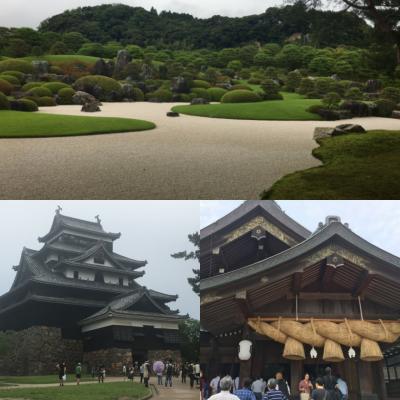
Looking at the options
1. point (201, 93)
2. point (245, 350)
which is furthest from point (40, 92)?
point (245, 350)

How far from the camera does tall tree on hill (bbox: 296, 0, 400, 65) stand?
1462 cm

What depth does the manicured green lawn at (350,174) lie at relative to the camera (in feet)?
26.1

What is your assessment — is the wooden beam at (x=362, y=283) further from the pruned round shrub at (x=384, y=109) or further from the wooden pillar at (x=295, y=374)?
the pruned round shrub at (x=384, y=109)

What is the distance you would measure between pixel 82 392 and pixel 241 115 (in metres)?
14.6

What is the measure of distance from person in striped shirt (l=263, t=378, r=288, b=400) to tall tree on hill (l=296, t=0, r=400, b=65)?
12072 mm

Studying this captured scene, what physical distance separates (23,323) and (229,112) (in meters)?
14.4

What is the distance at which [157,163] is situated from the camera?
10188 millimetres

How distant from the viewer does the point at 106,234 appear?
695 centimetres

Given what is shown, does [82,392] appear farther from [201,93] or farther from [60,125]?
[201,93]

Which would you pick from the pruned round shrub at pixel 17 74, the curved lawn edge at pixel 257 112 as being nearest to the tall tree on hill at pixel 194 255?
the curved lawn edge at pixel 257 112

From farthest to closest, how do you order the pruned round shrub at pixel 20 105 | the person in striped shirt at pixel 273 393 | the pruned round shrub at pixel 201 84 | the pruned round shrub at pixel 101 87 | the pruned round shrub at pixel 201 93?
the pruned round shrub at pixel 201 84, the pruned round shrub at pixel 201 93, the pruned round shrub at pixel 101 87, the pruned round shrub at pixel 20 105, the person in striped shirt at pixel 273 393

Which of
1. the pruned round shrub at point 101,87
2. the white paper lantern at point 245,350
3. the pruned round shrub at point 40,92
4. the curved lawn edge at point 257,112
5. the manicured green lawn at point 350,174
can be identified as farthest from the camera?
the pruned round shrub at point 101,87

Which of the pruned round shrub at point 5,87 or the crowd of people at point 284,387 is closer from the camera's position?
the crowd of people at point 284,387

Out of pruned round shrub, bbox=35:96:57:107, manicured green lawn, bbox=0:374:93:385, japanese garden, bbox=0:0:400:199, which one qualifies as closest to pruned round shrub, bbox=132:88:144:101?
japanese garden, bbox=0:0:400:199
